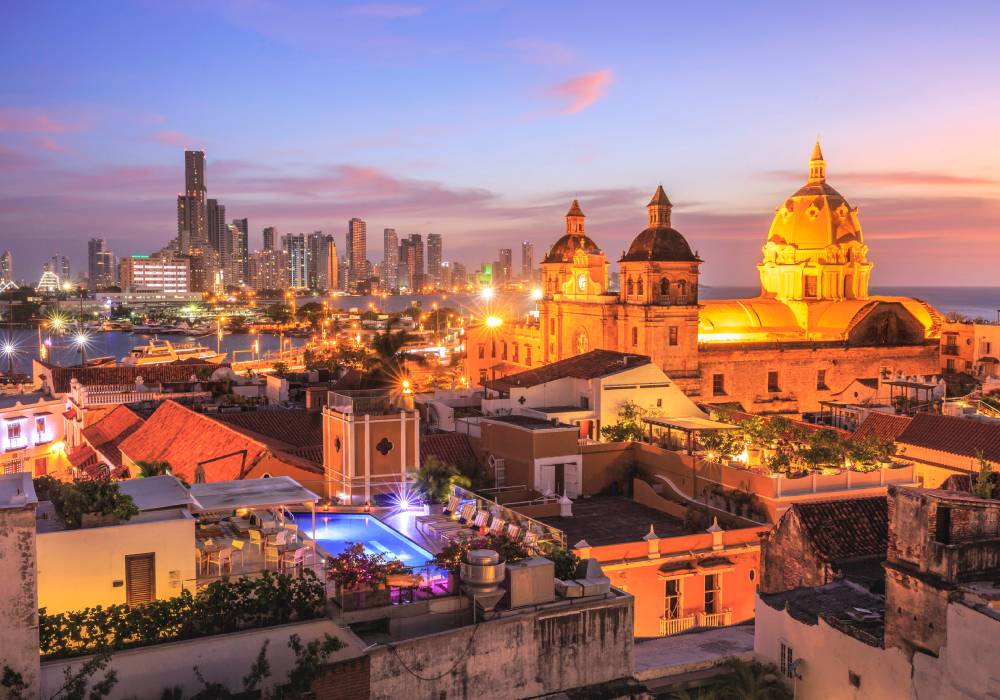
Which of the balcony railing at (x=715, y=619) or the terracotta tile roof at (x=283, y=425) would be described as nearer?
the balcony railing at (x=715, y=619)

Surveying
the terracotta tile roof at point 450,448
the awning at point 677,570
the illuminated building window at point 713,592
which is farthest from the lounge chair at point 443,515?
the terracotta tile roof at point 450,448

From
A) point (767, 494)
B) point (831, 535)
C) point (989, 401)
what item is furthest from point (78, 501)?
point (989, 401)

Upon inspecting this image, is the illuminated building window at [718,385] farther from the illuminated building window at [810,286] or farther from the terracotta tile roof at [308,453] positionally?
the terracotta tile roof at [308,453]

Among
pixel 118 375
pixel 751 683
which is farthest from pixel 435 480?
pixel 118 375

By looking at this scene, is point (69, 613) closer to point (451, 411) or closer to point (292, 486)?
point (292, 486)

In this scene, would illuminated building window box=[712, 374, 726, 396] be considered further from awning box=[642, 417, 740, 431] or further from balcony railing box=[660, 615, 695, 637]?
balcony railing box=[660, 615, 695, 637]
